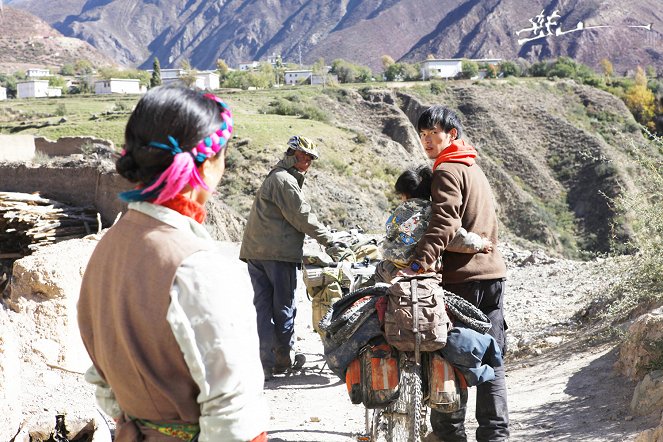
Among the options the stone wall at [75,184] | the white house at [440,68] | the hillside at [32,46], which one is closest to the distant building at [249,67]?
the white house at [440,68]

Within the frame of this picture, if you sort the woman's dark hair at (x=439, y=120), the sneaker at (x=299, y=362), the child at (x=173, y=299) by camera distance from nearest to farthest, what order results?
the child at (x=173, y=299) < the woman's dark hair at (x=439, y=120) < the sneaker at (x=299, y=362)

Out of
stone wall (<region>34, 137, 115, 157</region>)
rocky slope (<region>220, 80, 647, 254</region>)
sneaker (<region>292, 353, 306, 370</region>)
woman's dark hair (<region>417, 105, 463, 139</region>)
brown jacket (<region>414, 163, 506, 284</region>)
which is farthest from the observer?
rocky slope (<region>220, 80, 647, 254</region>)

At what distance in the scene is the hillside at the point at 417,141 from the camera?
33.3m

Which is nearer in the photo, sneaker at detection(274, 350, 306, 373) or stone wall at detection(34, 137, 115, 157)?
sneaker at detection(274, 350, 306, 373)

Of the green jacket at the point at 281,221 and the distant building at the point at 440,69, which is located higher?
the distant building at the point at 440,69

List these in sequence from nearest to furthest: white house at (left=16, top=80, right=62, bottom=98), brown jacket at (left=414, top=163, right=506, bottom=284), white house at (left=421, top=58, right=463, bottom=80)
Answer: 1. brown jacket at (left=414, top=163, right=506, bottom=284)
2. white house at (left=16, top=80, right=62, bottom=98)
3. white house at (left=421, top=58, right=463, bottom=80)

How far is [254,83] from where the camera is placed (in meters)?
78.2

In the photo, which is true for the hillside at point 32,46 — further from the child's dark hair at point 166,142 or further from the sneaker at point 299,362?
the child's dark hair at point 166,142

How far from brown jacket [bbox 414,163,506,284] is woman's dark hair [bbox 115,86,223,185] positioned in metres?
2.07

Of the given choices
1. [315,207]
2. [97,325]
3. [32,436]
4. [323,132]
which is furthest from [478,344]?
[323,132]

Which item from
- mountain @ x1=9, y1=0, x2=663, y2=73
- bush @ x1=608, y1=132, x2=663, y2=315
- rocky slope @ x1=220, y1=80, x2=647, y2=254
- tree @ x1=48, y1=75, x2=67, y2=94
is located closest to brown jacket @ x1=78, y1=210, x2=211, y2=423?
bush @ x1=608, y1=132, x2=663, y2=315

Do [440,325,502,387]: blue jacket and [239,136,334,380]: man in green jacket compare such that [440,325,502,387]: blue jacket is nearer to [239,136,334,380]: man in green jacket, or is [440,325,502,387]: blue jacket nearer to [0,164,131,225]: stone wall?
[239,136,334,380]: man in green jacket

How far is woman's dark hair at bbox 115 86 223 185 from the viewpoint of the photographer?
1949mm

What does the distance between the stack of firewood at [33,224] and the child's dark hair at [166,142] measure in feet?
43.7
